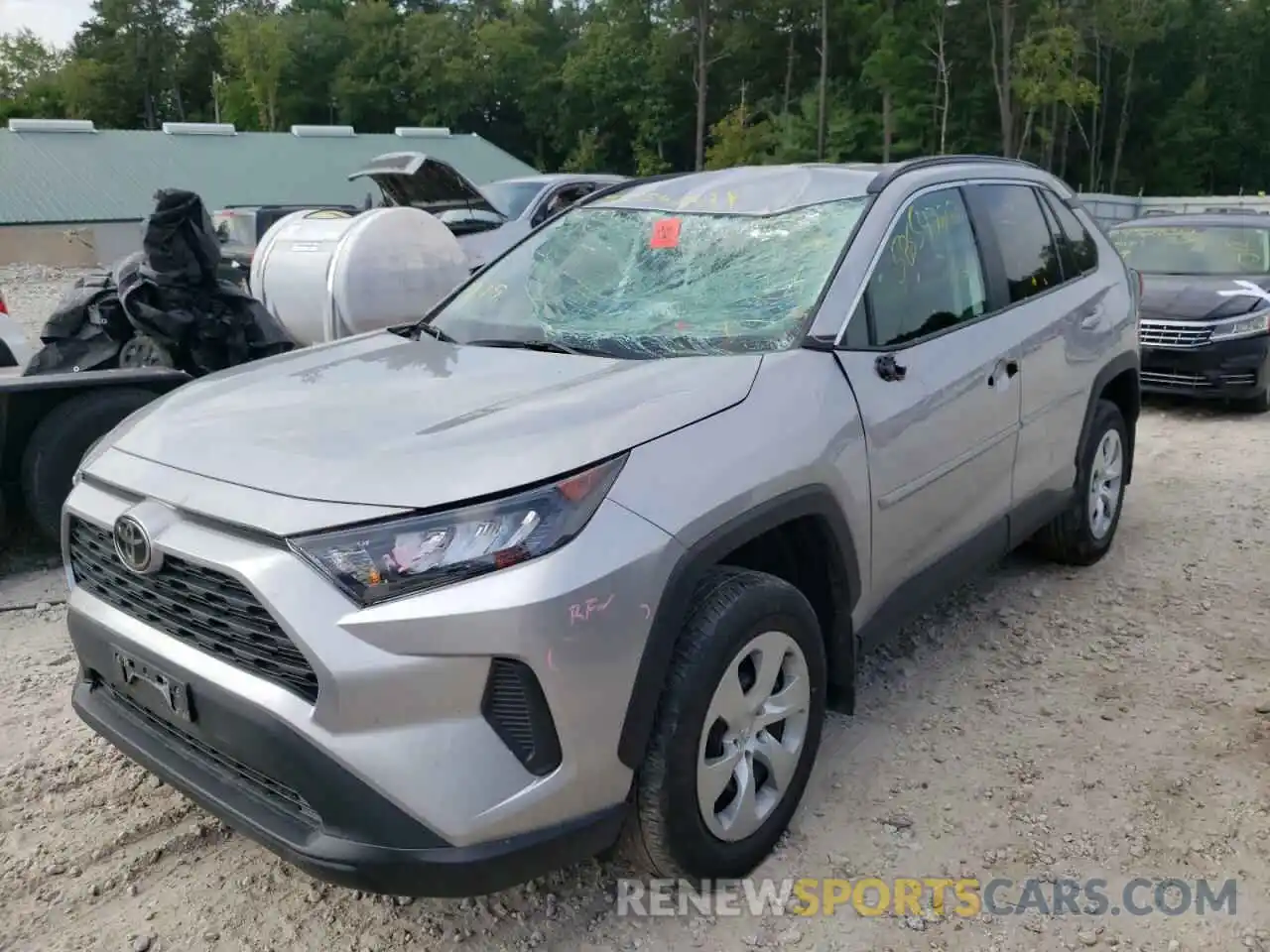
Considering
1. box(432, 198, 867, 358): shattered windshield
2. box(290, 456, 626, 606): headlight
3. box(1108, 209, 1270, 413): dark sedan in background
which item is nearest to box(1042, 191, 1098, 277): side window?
box(432, 198, 867, 358): shattered windshield

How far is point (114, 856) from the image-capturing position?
289 centimetres

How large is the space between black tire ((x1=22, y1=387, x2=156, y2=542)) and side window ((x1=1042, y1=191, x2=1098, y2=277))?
4343 mm

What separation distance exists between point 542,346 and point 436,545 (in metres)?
1.22

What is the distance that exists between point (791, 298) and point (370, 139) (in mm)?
38957

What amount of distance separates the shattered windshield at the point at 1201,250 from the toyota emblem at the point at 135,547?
332 inches

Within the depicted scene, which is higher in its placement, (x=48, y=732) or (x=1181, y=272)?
(x=1181, y=272)

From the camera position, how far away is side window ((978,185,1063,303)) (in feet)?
13.2

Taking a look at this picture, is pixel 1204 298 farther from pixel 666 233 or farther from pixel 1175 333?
pixel 666 233

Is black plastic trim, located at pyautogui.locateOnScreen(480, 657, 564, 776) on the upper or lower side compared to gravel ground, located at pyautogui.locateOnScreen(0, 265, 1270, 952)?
upper

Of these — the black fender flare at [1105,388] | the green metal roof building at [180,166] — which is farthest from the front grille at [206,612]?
the green metal roof building at [180,166]

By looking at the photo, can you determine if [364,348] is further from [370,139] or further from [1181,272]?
[370,139]

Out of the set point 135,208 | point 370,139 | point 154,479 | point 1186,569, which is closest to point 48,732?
point 154,479

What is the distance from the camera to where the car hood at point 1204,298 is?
802cm

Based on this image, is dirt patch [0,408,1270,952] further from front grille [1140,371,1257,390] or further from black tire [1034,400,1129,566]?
front grille [1140,371,1257,390]
